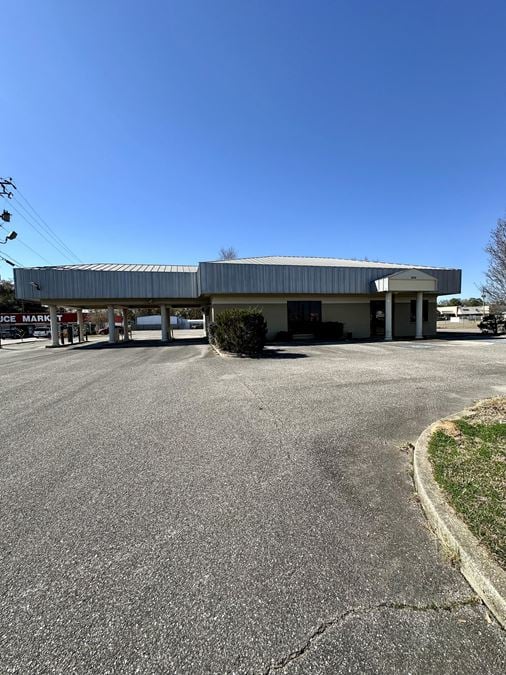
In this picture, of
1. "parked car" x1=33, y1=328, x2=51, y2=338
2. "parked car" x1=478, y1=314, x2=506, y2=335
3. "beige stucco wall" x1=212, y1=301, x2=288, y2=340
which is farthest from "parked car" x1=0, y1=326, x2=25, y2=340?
"parked car" x1=478, y1=314, x2=506, y2=335

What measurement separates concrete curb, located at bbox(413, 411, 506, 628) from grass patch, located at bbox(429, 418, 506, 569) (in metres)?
0.06

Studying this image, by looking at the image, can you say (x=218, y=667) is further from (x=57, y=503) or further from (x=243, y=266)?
(x=243, y=266)

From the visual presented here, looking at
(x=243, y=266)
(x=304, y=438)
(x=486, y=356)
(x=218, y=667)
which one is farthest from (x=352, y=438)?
(x=243, y=266)

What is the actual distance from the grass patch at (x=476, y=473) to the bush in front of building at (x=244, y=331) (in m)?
9.20

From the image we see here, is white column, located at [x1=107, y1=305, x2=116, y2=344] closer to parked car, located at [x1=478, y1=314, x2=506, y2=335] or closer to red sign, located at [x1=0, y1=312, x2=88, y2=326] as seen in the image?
red sign, located at [x1=0, y1=312, x2=88, y2=326]

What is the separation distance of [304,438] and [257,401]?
2.07 m

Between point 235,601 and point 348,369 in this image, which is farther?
point 348,369

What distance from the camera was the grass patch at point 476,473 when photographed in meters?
2.32

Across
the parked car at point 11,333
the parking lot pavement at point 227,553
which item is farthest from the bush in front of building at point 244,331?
the parked car at point 11,333

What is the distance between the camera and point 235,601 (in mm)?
1898

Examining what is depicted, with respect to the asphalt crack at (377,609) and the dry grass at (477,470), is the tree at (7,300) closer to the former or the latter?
the dry grass at (477,470)

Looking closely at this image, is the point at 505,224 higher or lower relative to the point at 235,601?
higher

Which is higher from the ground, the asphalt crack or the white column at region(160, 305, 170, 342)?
the white column at region(160, 305, 170, 342)

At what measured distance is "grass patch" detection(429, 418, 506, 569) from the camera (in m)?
2.32
